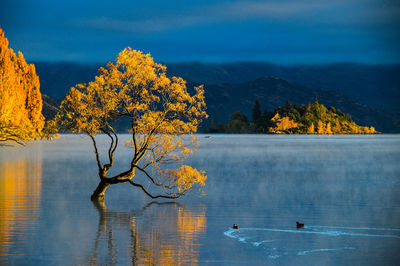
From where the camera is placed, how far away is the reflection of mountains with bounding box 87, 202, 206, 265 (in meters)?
18.5

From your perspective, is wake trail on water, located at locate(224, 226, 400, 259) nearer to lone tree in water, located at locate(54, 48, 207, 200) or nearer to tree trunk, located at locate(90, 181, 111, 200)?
lone tree in water, located at locate(54, 48, 207, 200)

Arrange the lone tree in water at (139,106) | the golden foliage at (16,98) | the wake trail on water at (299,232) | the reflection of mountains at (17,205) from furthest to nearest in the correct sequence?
the golden foliage at (16,98) → the lone tree in water at (139,106) → the reflection of mountains at (17,205) → the wake trail on water at (299,232)

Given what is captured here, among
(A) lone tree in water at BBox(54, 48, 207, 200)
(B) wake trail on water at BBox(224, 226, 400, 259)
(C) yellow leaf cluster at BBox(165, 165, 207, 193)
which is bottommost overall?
(B) wake trail on water at BBox(224, 226, 400, 259)

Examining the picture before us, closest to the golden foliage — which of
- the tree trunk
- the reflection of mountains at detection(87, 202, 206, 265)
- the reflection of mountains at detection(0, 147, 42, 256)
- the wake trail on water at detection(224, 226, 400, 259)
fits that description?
the reflection of mountains at detection(0, 147, 42, 256)

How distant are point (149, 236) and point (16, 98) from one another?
56.8m

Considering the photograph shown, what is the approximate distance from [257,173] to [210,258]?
42.0 m

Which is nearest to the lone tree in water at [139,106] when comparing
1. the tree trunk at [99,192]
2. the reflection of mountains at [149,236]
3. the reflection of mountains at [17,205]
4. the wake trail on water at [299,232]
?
the tree trunk at [99,192]

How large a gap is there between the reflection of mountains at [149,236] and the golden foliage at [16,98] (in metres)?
10.4

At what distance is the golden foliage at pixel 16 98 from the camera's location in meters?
37.4

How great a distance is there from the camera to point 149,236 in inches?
875

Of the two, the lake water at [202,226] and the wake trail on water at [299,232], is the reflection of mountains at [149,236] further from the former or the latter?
the wake trail on water at [299,232]

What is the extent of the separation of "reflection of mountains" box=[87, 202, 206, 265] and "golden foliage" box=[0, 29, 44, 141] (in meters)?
10.4

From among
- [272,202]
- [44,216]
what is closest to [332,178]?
[272,202]

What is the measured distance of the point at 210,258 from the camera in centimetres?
1853
